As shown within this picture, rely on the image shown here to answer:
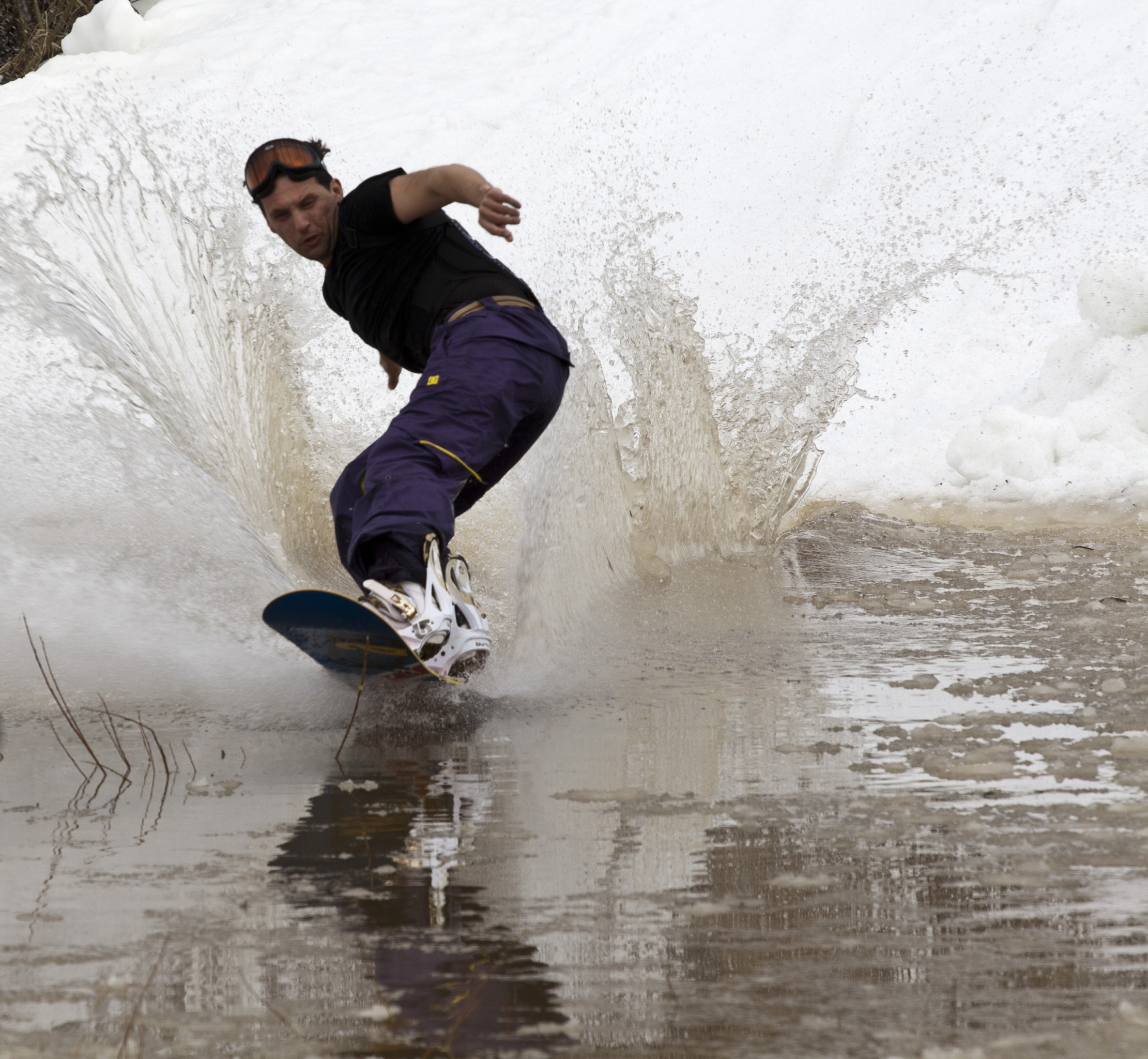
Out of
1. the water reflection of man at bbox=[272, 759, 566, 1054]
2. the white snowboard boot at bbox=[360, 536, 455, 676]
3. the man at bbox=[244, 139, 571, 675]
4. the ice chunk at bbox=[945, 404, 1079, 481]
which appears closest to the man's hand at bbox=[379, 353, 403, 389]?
the man at bbox=[244, 139, 571, 675]

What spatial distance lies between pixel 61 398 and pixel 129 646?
2.12m

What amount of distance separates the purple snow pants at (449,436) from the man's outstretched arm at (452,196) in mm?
264

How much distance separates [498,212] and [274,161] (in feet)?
2.24

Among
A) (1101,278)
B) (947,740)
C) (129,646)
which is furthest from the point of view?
(1101,278)

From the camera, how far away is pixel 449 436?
3.19 meters

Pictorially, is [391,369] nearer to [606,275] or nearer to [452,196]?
[452,196]

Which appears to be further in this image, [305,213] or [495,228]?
[305,213]

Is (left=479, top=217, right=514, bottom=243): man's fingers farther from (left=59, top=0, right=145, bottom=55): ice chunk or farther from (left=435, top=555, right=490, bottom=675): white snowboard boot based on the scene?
(left=59, top=0, right=145, bottom=55): ice chunk

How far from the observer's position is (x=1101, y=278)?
7695 millimetres

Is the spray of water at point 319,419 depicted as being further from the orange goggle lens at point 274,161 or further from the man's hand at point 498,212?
the man's hand at point 498,212

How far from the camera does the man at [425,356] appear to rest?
3031mm

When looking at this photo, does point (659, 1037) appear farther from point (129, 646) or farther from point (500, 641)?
point (500, 641)

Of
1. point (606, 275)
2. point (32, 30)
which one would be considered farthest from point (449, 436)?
point (32, 30)

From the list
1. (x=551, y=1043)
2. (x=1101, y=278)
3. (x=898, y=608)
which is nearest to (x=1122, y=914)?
(x=551, y=1043)
